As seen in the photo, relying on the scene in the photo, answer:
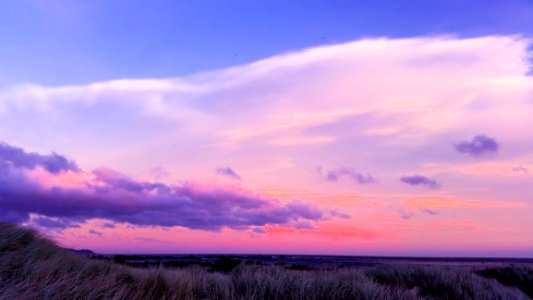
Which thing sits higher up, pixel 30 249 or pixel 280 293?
pixel 30 249

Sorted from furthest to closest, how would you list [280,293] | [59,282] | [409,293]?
[409,293], [280,293], [59,282]

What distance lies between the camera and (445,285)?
1577cm

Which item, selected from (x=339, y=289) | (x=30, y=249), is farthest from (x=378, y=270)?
(x=30, y=249)

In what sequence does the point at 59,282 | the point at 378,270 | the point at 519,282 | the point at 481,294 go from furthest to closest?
the point at 519,282, the point at 378,270, the point at 481,294, the point at 59,282

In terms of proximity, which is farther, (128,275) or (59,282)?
(128,275)

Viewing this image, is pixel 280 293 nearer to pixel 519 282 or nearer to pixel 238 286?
pixel 238 286

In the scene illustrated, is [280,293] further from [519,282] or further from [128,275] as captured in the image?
[519,282]

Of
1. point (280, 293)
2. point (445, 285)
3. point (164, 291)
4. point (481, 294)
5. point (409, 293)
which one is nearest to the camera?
point (164, 291)

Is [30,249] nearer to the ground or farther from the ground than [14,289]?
farther from the ground

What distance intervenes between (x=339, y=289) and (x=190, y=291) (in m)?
3.44

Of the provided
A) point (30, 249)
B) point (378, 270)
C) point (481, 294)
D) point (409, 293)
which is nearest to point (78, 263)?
point (30, 249)

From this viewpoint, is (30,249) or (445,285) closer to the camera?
(30,249)

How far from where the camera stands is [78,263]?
389 inches

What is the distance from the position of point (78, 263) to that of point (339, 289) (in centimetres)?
529
